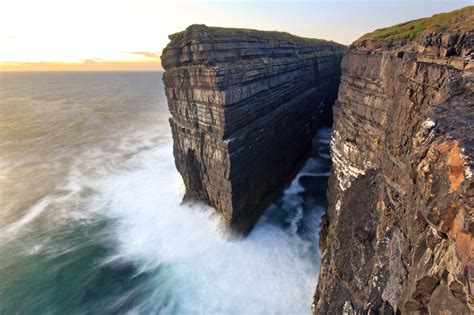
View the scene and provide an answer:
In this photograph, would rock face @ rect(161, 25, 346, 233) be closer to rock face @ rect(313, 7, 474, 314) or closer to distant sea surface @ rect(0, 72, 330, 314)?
distant sea surface @ rect(0, 72, 330, 314)

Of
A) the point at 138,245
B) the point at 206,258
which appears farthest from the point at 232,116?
the point at 138,245

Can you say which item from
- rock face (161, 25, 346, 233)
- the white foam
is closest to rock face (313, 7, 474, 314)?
the white foam

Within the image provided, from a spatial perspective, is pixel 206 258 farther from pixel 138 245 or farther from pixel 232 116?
pixel 232 116

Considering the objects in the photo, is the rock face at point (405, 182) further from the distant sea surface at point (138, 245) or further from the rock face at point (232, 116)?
the rock face at point (232, 116)

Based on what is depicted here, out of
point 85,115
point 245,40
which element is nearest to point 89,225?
point 245,40

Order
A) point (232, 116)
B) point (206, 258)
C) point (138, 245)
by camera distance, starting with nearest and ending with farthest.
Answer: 1. point (232, 116)
2. point (206, 258)
3. point (138, 245)

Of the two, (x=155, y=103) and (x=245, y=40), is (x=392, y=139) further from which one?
(x=155, y=103)
